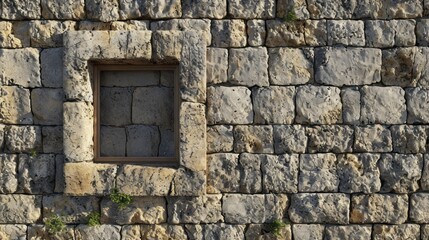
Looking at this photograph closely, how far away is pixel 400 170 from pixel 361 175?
1.36 feet

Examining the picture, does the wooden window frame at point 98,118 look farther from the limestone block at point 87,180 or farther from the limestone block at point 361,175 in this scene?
the limestone block at point 361,175

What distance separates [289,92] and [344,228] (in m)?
1.56

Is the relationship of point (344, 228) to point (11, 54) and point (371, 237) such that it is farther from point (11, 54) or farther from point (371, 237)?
point (11, 54)

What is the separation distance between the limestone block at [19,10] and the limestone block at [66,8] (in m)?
0.11

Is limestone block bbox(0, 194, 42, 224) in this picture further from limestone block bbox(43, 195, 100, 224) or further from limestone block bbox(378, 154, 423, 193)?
limestone block bbox(378, 154, 423, 193)

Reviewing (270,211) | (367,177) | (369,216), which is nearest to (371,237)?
(369,216)

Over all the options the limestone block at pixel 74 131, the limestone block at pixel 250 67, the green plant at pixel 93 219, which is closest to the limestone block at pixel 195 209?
the green plant at pixel 93 219

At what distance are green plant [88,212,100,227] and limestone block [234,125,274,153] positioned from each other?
1.64 meters

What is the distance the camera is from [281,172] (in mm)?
5258

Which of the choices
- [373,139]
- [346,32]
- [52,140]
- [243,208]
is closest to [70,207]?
[52,140]

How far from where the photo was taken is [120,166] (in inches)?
205

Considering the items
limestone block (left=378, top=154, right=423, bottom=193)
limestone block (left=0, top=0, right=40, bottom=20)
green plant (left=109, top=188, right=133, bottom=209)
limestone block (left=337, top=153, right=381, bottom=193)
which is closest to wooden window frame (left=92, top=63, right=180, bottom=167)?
green plant (left=109, top=188, right=133, bottom=209)

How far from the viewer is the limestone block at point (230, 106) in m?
5.27

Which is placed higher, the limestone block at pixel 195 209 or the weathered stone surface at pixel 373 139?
the weathered stone surface at pixel 373 139
